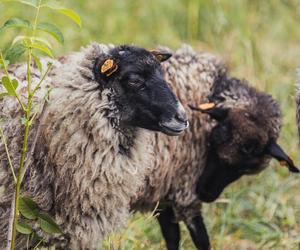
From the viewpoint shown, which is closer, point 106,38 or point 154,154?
point 154,154

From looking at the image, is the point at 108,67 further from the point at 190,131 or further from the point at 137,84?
the point at 190,131

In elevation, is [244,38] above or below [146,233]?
above

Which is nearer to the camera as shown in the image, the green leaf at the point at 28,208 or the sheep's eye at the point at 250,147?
the green leaf at the point at 28,208

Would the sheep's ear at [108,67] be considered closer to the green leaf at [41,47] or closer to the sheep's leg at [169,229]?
the green leaf at [41,47]

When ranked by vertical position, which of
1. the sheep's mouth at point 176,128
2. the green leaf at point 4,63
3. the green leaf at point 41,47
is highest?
the green leaf at point 41,47

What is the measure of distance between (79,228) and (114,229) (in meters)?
0.24

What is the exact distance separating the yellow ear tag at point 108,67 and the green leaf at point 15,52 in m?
0.51

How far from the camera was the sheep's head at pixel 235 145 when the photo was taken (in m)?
5.78

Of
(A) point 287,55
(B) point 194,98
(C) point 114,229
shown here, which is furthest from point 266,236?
(A) point 287,55

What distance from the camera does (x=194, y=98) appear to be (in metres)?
5.80

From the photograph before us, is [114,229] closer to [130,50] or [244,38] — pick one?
[130,50]

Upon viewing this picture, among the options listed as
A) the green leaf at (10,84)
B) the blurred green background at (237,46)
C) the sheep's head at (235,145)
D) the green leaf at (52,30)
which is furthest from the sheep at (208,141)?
the green leaf at (10,84)

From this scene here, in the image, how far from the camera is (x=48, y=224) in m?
4.38

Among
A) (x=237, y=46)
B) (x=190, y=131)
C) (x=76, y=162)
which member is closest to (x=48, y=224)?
(x=76, y=162)
